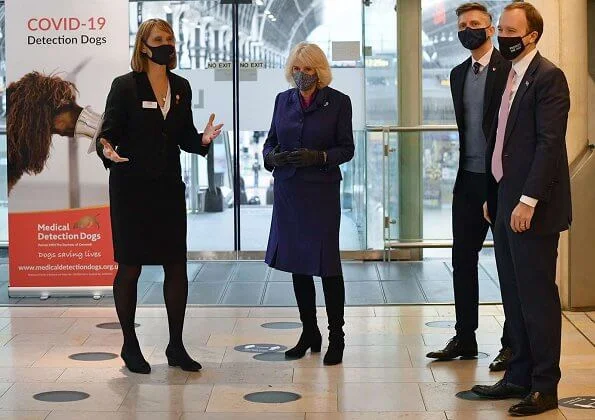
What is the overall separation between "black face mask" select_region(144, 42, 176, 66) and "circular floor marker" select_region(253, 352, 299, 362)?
1.49 meters

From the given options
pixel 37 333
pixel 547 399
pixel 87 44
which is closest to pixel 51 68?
pixel 87 44

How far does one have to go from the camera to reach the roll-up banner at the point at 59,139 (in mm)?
7234

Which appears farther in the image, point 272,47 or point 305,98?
point 272,47

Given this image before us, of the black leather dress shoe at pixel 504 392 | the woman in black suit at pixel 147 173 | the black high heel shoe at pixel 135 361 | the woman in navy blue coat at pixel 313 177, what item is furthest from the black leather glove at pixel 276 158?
the black leather dress shoe at pixel 504 392

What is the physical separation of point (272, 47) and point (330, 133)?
4328 mm

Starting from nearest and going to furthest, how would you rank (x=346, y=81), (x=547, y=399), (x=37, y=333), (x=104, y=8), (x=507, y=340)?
(x=547, y=399)
(x=507, y=340)
(x=37, y=333)
(x=104, y=8)
(x=346, y=81)

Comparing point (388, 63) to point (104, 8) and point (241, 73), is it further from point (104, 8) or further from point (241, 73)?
point (104, 8)

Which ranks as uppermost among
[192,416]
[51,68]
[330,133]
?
[51,68]

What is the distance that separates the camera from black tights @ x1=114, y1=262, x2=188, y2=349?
5340mm

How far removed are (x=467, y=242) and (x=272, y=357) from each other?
43.4 inches

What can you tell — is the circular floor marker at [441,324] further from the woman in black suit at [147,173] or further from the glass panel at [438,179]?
the glass panel at [438,179]

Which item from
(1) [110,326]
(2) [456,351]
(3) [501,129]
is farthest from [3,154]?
(3) [501,129]

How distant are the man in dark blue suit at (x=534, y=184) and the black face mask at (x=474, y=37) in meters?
0.73

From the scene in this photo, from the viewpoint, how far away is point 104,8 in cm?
722
